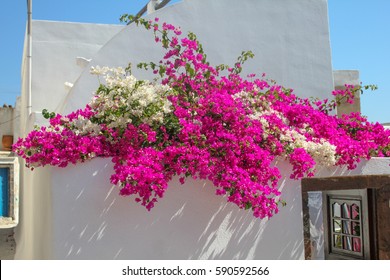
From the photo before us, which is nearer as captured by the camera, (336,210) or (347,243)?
(347,243)

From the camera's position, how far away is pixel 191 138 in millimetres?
5984

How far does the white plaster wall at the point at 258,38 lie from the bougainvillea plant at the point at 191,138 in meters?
0.39

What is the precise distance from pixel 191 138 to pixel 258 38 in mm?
2659

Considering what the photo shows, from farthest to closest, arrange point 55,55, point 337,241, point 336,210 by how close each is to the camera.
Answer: point 55,55 < point 336,210 < point 337,241

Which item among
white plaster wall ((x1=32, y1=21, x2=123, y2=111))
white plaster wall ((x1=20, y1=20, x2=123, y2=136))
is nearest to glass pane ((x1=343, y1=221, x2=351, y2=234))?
white plaster wall ((x1=20, y1=20, x2=123, y2=136))

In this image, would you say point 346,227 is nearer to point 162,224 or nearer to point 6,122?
point 162,224

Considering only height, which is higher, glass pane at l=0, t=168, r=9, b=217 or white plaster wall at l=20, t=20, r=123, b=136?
white plaster wall at l=20, t=20, r=123, b=136

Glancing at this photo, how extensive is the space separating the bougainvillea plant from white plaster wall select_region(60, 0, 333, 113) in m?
0.39

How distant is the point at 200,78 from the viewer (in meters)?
7.00

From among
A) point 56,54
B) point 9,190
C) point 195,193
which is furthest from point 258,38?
point 9,190

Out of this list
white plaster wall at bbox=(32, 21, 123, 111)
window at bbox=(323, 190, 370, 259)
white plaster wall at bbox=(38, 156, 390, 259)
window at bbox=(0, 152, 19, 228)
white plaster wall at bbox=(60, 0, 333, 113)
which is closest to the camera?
white plaster wall at bbox=(38, 156, 390, 259)

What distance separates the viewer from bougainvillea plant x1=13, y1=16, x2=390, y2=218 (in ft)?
18.9

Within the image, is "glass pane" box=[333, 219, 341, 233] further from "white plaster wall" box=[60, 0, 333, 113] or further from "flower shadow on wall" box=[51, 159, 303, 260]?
"white plaster wall" box=[60, 0, 333, 113]
